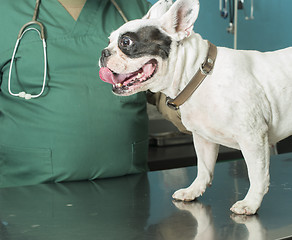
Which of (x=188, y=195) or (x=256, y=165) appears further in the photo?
(x=188, y=195)

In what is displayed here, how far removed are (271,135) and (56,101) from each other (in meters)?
0.54

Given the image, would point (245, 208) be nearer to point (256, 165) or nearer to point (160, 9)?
point (256, 165)

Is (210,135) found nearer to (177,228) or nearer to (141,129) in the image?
(177,228)

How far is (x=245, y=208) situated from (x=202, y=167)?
0.14 meters

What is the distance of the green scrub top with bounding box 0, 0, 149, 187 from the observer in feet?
3.52

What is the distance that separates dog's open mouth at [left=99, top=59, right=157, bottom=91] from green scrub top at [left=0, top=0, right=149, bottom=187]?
0.38 meters

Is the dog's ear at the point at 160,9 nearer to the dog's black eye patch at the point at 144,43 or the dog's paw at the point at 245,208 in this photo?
the dog's black eye patch at the point at 144,43

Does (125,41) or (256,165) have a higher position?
(125,41)

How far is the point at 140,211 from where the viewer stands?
0.79 m

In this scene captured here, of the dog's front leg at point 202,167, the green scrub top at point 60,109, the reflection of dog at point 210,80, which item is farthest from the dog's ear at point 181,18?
the green scrub top at point 60,109

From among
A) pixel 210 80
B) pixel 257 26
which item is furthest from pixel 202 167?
pixel 257 26

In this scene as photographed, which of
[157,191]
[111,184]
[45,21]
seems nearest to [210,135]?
[157,191]

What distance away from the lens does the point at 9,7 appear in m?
1.10

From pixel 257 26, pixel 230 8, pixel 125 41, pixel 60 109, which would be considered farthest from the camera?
pixel 257 26
